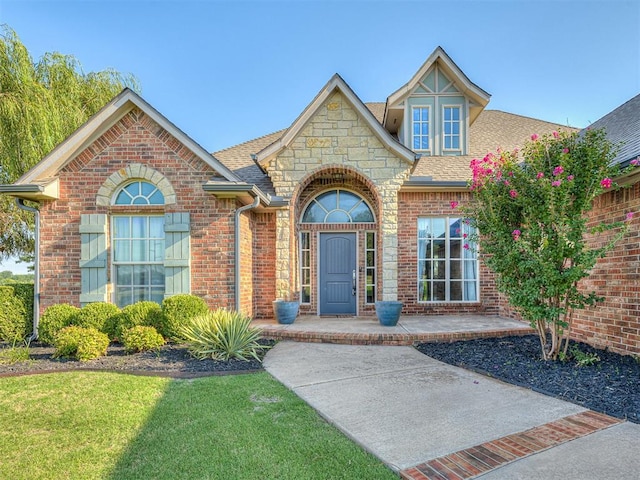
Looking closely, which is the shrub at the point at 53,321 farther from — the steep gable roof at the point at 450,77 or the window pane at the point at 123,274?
the steep gable roof at the point at 450,77

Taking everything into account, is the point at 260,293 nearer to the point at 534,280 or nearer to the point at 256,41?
the point at 534,280

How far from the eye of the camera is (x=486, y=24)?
908 centimetres

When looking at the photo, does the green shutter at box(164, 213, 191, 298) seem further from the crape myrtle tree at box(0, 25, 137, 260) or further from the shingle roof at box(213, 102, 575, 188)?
the crape myrtle tree at box(0, 25, 137, 260)

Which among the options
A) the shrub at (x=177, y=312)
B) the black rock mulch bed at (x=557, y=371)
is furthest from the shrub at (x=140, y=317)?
the black rock mulch bed at (x=557, y=371)

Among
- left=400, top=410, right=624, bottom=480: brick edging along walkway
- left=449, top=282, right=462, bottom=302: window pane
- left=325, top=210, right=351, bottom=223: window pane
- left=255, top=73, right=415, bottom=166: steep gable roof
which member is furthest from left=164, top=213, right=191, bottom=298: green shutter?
left=449, top=282, right=462, bottom=302: window pane

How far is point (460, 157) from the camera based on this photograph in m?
10.1

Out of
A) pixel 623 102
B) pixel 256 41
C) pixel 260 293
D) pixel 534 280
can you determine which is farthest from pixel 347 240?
pixel 623 102

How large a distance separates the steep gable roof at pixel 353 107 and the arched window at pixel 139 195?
8.08ft

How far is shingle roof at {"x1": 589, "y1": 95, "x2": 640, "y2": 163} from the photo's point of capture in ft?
17.6

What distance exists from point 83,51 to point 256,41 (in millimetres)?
6395

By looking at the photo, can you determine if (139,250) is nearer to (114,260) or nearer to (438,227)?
(114,260)

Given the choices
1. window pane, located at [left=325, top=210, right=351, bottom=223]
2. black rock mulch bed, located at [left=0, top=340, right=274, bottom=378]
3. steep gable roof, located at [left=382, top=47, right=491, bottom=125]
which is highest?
steep gable roof, located at [left=382, top=47, right=491, bottom=125]

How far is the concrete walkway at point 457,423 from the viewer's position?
8.77 ft

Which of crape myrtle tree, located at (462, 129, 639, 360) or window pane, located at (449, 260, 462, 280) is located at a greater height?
crape myrtle tree, located at (462, 129, 639, 360)
